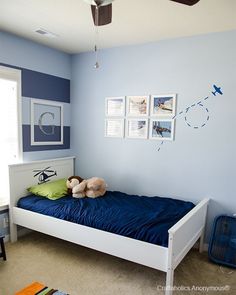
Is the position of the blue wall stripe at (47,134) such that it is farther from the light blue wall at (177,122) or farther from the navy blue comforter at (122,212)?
the navy blue comforter at (122,212)

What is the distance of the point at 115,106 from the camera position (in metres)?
3.37

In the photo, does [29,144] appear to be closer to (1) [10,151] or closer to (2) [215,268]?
(1) [10,151]

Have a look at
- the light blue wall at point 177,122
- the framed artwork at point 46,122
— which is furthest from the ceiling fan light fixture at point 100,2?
the framed artwork at point 46,122

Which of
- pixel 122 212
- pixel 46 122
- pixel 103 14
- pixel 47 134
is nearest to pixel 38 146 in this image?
pixel 47 134

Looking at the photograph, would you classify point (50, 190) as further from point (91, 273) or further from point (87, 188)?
point (91, 273)

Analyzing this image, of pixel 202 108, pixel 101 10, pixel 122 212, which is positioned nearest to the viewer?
pixel 101 10

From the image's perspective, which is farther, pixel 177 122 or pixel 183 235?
pixel 177 122

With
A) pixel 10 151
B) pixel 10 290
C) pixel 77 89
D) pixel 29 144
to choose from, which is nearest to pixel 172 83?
pixel 77 89

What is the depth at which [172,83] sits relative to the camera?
296 centimetres

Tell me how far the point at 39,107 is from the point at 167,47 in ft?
6.12

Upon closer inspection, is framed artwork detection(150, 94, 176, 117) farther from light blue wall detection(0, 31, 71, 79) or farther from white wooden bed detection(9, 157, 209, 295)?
light blue wall detection(0, 31, 71, 79)

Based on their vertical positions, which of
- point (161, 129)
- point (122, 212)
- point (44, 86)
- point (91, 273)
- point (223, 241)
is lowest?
point (91, 273)

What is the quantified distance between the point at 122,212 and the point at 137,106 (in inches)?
56.2

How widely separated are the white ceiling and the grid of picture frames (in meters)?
0.75
